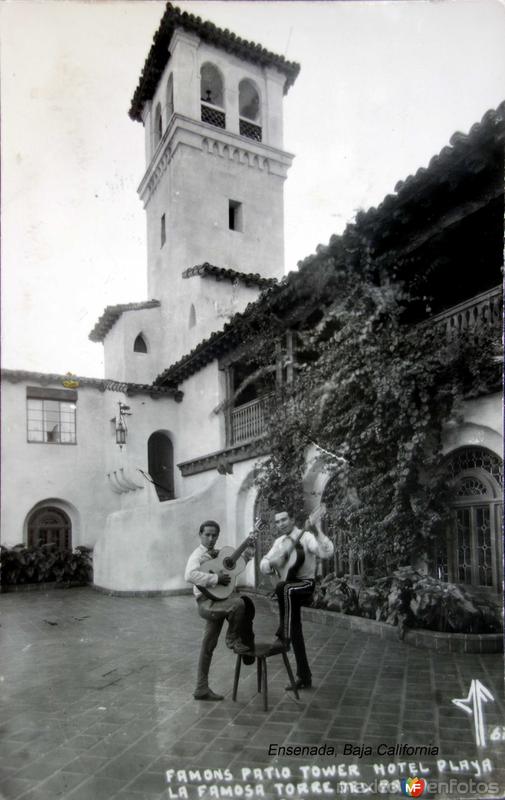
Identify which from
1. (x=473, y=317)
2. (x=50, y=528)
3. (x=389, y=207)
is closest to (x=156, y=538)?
(x=50, y=528)

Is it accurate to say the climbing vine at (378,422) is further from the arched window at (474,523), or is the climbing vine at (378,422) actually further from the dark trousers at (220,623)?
the dark trousers at (220,623)

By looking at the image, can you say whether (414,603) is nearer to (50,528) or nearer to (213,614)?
(213,614)

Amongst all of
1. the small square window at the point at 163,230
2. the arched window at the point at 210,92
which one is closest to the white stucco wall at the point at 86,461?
the small square window at the point at 163,230

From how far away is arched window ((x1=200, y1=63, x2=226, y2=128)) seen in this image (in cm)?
759

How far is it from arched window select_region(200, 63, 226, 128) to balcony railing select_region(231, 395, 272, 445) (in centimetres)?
428

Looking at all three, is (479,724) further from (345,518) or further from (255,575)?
(345,518)

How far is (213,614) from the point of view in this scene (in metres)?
4.87

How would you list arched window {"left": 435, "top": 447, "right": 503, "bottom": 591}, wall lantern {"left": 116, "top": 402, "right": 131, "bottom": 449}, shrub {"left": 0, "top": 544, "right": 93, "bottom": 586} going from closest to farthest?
arched window {"left": 435, "top": 447, "right": 503, "bottom": 591} → wall lantern {"left": 116, "top": 402, "right": 131, "bottom": 449} → shrub {"left": 0, "top": 544, "right": 93, "bottom": 586}

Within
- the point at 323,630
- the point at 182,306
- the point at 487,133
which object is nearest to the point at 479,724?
the point at 323,630

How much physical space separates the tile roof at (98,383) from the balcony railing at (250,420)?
95 cm

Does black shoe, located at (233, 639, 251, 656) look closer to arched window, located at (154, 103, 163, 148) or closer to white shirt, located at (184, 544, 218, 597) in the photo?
white shirt, located at (184, 544, 218, 597)

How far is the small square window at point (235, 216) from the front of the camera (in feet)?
44.4

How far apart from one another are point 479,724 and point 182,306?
7708mm

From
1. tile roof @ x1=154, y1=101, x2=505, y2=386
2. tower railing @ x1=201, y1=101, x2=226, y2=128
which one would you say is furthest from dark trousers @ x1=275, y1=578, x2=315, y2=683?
tower railing @ x1=201, y1=101, x2=226, y2=128
